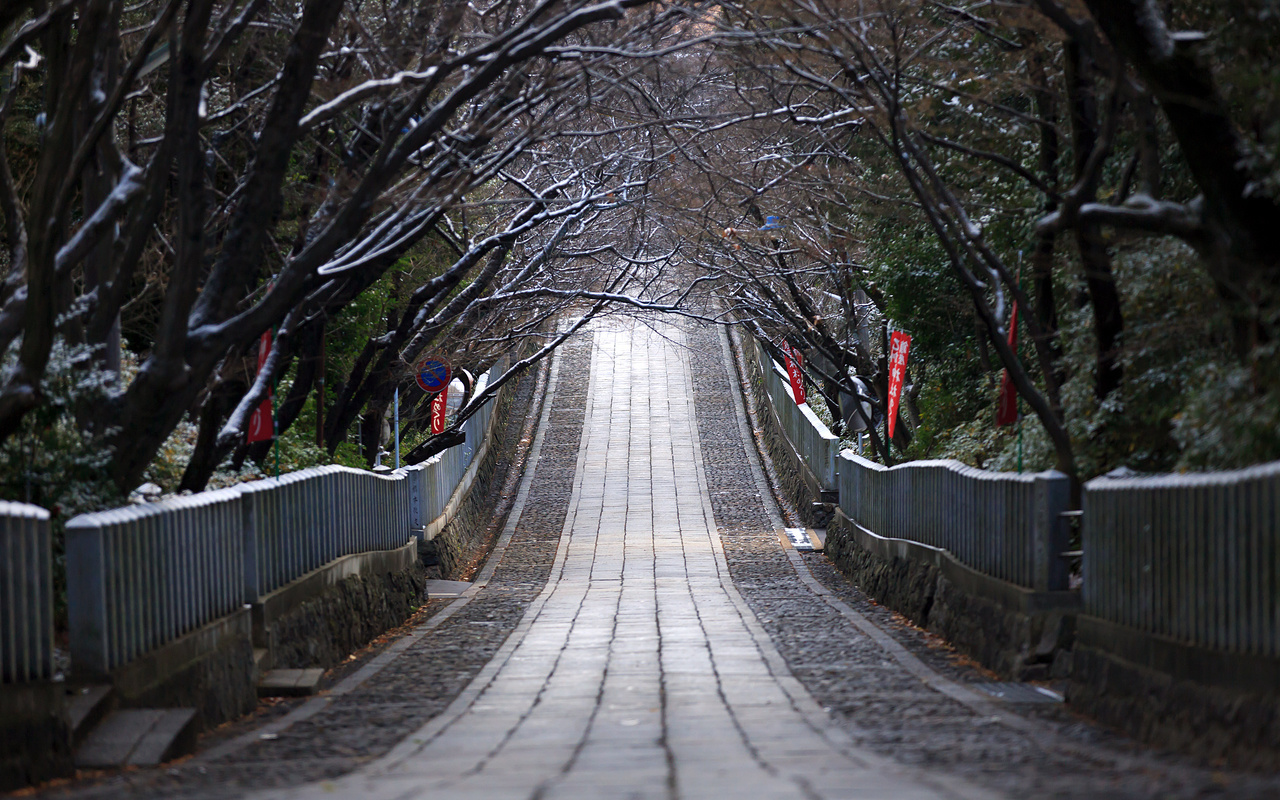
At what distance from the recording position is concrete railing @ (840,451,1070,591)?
34.0 ft

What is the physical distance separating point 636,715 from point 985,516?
15.3 ft

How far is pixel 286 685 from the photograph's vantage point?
34.8ft

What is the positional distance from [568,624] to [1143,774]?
9.63 meters

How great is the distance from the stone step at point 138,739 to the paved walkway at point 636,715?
4.11 ft

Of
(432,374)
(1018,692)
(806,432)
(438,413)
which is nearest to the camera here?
(1018,692)

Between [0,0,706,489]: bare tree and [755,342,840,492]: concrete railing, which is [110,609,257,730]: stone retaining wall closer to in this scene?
[0,0,706,489]: bare tree

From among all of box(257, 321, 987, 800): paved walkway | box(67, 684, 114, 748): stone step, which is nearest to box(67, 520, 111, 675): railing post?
box(67, 684, 114, 748): stone step

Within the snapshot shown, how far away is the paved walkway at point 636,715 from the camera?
6016 millimetres

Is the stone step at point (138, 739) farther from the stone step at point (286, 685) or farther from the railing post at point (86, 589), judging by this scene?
the stone step at point (286, 685)

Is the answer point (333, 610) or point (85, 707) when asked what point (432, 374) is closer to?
point (333, 610)

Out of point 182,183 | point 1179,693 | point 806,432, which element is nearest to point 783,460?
point 806,432

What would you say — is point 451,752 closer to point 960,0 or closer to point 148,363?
point 148,363

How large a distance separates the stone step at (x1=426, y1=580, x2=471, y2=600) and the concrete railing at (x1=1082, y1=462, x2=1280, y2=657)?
41.0ft

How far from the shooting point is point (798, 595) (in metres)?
18.7
